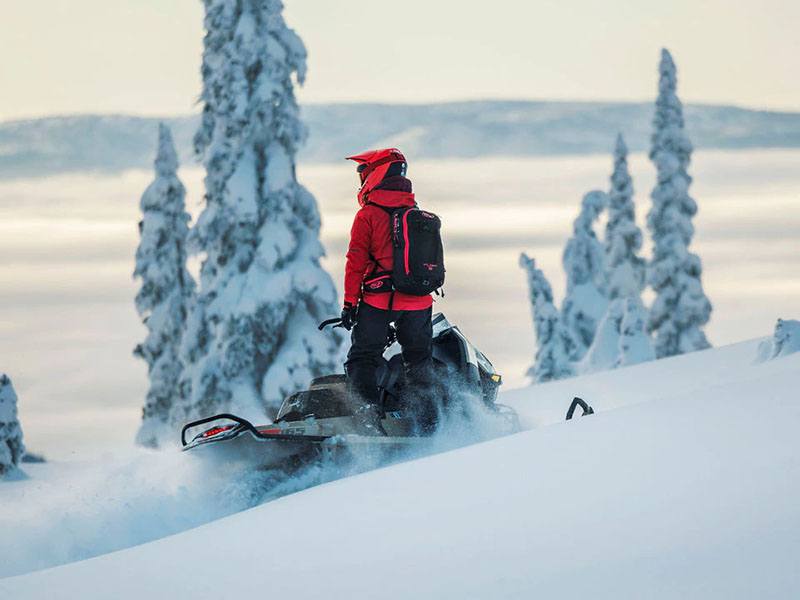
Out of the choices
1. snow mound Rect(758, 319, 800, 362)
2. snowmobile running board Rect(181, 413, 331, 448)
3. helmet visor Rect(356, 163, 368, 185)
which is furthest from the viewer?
snow mound Rect(758, 319, 800, 362)

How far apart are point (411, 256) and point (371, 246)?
1.16 feet

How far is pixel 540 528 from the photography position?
21.5 feet

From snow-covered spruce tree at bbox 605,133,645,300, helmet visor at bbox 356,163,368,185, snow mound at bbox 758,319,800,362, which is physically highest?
helmet visor at bbox 356,163,368,185

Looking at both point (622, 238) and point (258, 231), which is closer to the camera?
point (258, 231)

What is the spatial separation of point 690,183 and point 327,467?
109 ft

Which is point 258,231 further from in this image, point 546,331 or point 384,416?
point 384,416

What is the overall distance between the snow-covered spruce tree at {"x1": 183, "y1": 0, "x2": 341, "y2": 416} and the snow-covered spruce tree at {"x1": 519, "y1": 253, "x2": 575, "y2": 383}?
1244cm

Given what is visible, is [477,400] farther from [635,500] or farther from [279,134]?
[279,134]

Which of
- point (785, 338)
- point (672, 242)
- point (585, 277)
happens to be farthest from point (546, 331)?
point (785, 338)

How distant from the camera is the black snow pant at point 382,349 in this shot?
10.2 metres

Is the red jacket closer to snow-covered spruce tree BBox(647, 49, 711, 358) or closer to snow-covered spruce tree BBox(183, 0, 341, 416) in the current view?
snow-covered spruce tree BBox(183, 0, 341, 416)

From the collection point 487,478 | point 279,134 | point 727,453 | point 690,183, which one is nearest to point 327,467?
point 487,478

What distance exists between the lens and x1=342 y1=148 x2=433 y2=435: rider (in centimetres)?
1009

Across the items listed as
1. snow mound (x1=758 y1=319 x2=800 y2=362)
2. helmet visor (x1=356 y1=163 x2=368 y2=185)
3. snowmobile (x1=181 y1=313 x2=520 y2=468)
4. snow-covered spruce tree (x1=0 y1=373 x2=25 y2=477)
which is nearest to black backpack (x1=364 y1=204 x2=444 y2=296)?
helmet visor (x1=356 y1=163 x2=368 y2=185)
